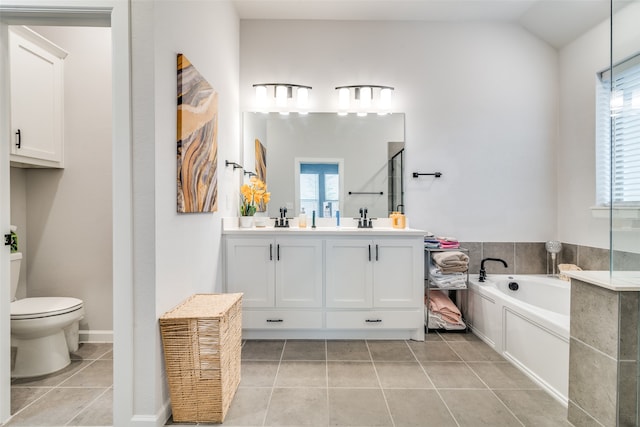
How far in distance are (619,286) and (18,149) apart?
3561mm

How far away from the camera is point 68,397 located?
1832 mm

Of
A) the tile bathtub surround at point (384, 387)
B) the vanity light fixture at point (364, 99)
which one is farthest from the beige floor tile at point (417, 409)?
the vanity light fixture at point (364, 99)

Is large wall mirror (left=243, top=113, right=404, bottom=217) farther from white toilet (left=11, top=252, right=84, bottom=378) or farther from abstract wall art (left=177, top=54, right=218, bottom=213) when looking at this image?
white toilet (left=11, top=252, right=84, bottom=378)

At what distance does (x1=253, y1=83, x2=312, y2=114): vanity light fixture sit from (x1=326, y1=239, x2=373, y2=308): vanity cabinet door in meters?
1.43

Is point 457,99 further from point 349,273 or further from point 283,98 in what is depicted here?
point 349,273

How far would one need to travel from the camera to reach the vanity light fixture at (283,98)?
10.1 feet

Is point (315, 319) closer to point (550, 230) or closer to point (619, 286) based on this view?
point (619, 286)

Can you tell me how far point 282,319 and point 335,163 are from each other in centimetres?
155

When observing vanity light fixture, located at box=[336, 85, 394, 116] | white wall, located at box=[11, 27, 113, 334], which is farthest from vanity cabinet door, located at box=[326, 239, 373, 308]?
white wall, located at box=[11, 27, 113, 334]

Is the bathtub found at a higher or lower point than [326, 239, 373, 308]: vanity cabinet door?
lower

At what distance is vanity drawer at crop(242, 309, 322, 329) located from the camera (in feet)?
8.71

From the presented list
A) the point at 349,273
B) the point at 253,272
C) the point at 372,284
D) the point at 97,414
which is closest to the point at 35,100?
the point at 253,272

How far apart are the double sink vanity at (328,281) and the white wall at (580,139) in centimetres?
159

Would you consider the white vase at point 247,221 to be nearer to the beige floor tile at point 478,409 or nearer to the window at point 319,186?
the window at point 319,186
